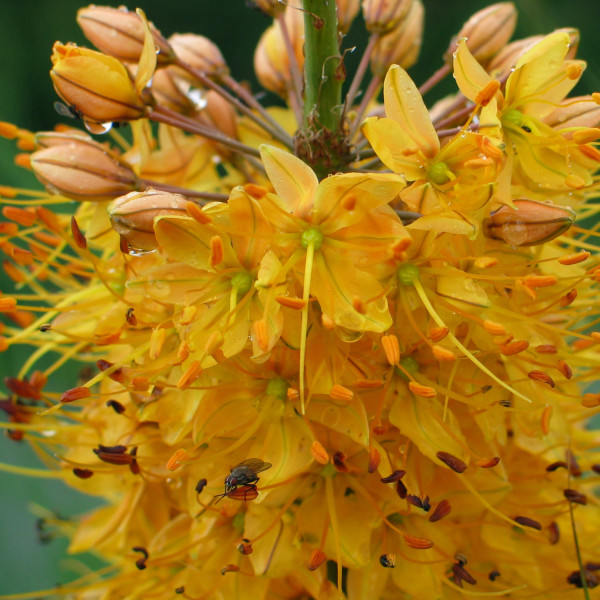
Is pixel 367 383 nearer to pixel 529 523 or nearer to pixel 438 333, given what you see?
pixel 438 333

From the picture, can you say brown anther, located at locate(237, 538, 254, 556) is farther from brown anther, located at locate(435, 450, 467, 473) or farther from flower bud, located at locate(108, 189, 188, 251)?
flower bud, located at locate(108, 189, 188, 251)

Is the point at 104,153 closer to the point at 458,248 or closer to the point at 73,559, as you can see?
the point at 458,248

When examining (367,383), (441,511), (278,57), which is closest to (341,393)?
(367,383)

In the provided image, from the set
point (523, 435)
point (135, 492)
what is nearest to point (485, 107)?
point (523, 435)

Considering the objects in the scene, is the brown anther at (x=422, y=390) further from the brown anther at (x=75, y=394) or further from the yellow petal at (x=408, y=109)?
the brown anther at (x=75, y=394)

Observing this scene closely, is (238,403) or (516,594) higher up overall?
(238,403)
